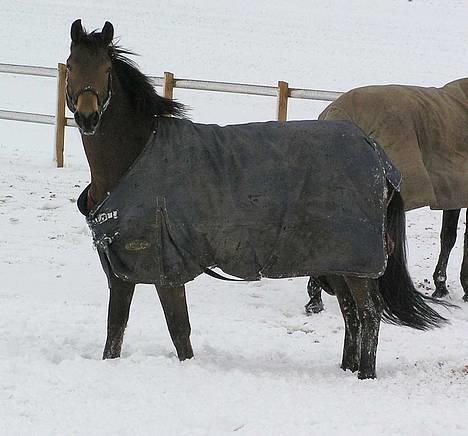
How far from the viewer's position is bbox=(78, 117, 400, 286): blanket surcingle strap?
400 cm

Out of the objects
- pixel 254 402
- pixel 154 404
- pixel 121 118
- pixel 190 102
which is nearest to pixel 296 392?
pixel 254 402

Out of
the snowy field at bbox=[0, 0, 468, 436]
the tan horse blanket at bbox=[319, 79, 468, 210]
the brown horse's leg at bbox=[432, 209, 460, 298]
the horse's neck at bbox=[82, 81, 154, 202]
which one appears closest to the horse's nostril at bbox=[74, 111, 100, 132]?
the horse's neck at bbox=[82, 81, 154, 202]

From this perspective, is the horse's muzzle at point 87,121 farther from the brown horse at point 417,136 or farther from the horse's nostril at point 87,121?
the brown horse at point 417,136

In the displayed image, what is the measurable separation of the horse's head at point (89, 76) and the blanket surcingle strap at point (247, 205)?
1.16ft

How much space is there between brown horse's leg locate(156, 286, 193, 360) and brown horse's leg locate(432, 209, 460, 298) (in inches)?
110

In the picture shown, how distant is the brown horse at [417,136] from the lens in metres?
5.75

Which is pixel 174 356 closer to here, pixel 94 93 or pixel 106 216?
pixel 106 216

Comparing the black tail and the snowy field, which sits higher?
the black tail

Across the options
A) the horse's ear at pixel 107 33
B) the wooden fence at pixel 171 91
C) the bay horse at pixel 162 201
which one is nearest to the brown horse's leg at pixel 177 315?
the bay horse at pixel 162 201

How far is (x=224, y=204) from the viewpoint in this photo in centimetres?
410

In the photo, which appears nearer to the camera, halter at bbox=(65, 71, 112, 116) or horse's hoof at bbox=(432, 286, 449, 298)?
halter at bbox=(65, 71, 112, 116)

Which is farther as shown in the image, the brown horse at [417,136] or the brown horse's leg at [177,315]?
the brown horse at [417,136]

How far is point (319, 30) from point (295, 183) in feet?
75.5

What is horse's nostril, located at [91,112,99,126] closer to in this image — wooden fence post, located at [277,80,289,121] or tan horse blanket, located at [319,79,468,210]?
tan horse blanket, located at [319,79,468,210]
